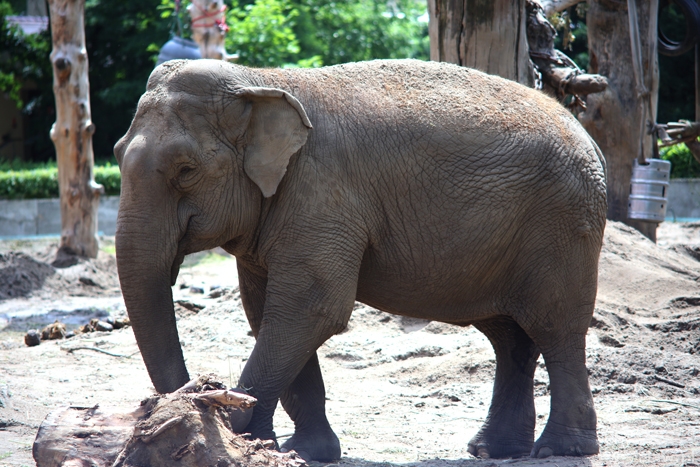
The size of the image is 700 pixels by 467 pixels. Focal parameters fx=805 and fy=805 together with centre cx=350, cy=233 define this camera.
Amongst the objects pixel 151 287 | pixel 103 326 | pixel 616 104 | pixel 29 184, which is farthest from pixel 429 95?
pixel 29 184

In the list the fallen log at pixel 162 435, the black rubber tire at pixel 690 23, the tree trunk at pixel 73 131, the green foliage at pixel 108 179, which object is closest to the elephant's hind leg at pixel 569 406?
the fallen log at pixel 162 435

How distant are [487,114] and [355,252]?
114cm

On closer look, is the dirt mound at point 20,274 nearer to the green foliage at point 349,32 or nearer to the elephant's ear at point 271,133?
the elephant's ear at point 271,133

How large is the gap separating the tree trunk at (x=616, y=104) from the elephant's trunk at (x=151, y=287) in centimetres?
805

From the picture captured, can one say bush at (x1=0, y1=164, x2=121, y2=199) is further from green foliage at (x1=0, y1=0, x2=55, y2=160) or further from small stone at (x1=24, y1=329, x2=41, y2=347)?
small stone at (x1=24, y1=329, x2=41, y2=347)

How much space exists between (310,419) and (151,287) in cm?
135

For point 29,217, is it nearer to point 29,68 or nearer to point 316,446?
point 29,68

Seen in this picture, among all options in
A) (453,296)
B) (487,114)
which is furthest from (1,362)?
(487,114)

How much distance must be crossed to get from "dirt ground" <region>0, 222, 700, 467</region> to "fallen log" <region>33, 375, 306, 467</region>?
1.66 feet

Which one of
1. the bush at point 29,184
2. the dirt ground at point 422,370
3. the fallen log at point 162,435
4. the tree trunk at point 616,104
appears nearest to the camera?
the fallen log at point 162,435

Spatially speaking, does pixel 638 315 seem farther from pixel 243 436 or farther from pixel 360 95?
pixel 243 436

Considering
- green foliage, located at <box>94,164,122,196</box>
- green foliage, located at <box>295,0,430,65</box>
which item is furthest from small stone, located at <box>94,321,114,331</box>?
green foliage, located at <box>295,0,430,65</box>

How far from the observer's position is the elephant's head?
4.11 m

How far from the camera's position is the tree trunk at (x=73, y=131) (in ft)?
41.0
